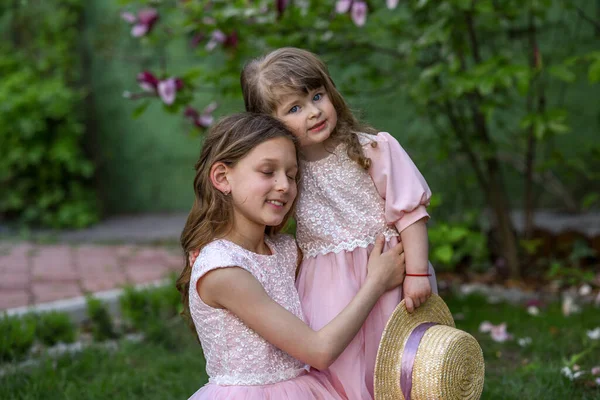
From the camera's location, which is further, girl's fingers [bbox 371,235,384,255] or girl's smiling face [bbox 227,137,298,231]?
girl's fingers [bbox 371,235,384,255]

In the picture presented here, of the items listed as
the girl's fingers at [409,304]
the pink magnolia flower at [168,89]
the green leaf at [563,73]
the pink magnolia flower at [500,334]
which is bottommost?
the pink magnolia flower at [500,334]

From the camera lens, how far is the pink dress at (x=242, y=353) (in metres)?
2.00

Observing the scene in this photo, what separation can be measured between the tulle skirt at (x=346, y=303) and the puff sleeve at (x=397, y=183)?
0.35 feet

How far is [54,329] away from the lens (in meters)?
3.62

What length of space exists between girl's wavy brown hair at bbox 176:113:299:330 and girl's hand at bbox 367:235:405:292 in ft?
0.91

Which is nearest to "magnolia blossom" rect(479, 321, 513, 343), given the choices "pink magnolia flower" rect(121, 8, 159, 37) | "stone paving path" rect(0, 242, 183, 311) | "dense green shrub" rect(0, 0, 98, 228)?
"stone paving path" rect(0, 242, 183, 311)

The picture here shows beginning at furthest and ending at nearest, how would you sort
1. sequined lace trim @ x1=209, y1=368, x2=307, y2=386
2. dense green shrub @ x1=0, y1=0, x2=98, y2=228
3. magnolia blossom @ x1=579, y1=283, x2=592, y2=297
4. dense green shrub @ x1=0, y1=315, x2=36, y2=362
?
dense green shrub @ x1=0, y1=0, x2=98, y2=228
magnolia blossom @ x1=579, y1=283, x2=592, y2=297
dense green shrub @ x1=0, y1=315, x2=36, y2=362
sequined lace trim @ x1=209, y1=368, x2=307, y2=386

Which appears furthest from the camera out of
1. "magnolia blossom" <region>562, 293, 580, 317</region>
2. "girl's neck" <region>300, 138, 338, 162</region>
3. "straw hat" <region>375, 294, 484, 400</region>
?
"magnolia blossom" <region>562, 293, 580, 317</region>

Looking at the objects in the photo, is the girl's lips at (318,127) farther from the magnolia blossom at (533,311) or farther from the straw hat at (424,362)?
the magnolia blossom at (533,311)

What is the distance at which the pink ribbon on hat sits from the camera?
1.95 m

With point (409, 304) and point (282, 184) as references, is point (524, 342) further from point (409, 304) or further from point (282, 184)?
point (282, 184)

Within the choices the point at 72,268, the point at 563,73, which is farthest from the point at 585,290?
the point at 72,268

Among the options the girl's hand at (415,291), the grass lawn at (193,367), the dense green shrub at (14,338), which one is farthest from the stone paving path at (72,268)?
the girl's hand at (415,291)

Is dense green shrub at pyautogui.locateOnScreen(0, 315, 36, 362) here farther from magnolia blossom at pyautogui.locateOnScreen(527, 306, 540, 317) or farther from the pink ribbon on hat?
magnolia blossom at pyautogui.locateOnScreen(527, 306, 540, 317)
